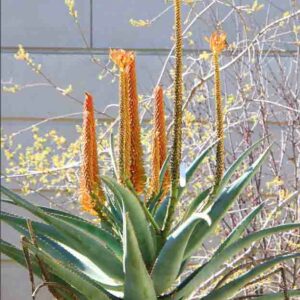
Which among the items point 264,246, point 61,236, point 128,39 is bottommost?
point 264,246

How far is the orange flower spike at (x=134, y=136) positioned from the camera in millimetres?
2299

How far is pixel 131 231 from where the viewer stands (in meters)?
2.13

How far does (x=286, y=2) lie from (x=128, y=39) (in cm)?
119

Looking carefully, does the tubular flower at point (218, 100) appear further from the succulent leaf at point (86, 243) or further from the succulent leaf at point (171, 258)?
the succulent leaf at point (86, 243)

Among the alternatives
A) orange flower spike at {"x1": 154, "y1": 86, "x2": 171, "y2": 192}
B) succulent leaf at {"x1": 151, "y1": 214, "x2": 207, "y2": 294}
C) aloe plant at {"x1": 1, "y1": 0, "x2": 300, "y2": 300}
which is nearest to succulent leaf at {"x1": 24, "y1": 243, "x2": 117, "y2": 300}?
aloe plant at {"x1": 1, "y1": 0, "x2": 300, "y2": 300}

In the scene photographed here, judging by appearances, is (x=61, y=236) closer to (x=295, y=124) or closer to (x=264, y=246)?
(x=264, y=246)

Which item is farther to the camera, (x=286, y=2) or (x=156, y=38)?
(x=156, y=38)

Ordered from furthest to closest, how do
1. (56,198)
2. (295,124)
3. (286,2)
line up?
1. (56,198)
2. (286,2)
3. (295,124)

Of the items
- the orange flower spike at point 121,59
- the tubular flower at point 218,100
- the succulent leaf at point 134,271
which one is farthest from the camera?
the tubular flower at point 218,100

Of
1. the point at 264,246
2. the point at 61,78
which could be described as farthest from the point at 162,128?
the point at 61,78

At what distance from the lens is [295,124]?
15.6 feet

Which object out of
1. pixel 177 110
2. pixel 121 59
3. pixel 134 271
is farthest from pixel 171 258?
pixel 121 59

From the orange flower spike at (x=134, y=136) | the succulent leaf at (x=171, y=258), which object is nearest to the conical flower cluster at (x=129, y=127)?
the orange flower spike at (x=134, y=136)

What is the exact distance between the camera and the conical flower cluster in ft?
7.31
